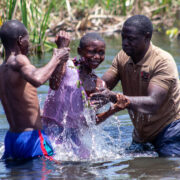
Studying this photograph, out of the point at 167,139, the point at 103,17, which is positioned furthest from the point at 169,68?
the point at 103,17

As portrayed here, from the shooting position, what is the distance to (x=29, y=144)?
14.4ft

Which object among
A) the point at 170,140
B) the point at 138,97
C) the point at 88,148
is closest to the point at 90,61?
the point at 138,97

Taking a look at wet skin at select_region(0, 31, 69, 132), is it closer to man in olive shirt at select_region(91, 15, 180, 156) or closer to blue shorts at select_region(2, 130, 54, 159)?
blue shorts at select_region(2, 130, 54, 159)

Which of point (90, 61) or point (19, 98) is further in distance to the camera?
point (90, 61)

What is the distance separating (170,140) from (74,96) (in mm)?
1181

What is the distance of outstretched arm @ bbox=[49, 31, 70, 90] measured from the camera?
4.40m

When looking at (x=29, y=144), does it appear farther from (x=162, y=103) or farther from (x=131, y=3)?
(x=131, y=3)

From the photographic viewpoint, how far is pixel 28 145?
441 cm

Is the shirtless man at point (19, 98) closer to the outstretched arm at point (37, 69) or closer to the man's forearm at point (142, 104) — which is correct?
the outstretched arm at point (37, 69)

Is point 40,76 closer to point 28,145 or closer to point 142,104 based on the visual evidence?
point 28,145

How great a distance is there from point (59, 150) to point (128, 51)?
1.23 metres

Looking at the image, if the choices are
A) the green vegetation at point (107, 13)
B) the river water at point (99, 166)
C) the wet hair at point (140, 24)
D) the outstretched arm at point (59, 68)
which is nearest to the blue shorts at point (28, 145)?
the river water at point (99, 166)

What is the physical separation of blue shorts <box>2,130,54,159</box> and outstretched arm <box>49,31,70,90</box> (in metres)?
0.48

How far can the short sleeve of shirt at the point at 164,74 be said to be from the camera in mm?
4707
